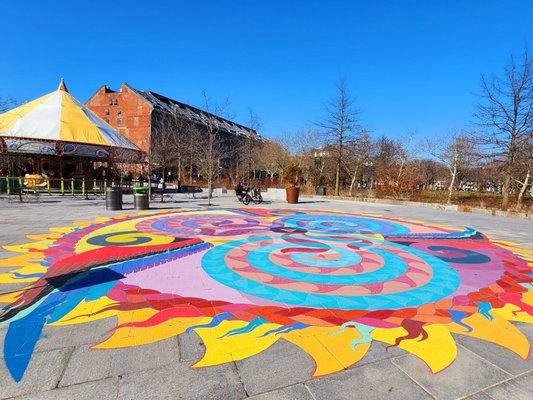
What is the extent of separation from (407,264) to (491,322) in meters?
2.46

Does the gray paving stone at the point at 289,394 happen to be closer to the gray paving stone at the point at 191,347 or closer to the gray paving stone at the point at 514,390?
the gray paving stone at the point at 191,347

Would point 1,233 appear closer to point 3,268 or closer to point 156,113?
point 3,268

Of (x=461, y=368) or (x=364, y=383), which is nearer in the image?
(x=364, y=383)

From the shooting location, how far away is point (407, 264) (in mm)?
6242

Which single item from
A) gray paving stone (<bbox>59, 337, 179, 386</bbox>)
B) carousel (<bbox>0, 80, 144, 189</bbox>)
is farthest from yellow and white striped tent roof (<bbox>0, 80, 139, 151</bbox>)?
gray paving stone (<bbox>59, 337, 179, 386</bbox>)

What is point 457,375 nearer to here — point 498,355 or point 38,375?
point 498,355

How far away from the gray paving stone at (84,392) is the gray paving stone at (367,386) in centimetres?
148

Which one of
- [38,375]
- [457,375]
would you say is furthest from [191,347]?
[457,375]

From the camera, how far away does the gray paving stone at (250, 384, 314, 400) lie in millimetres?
2354

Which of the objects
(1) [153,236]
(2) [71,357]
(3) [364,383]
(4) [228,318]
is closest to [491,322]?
(3) [364,383]

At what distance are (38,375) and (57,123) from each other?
26.9 m

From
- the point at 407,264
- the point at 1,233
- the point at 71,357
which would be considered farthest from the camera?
the point at 1,233

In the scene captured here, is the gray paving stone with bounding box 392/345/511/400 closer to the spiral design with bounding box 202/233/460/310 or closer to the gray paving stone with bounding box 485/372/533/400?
the gray paving stone with bounding box 485/372/533/400

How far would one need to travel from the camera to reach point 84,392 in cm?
233
